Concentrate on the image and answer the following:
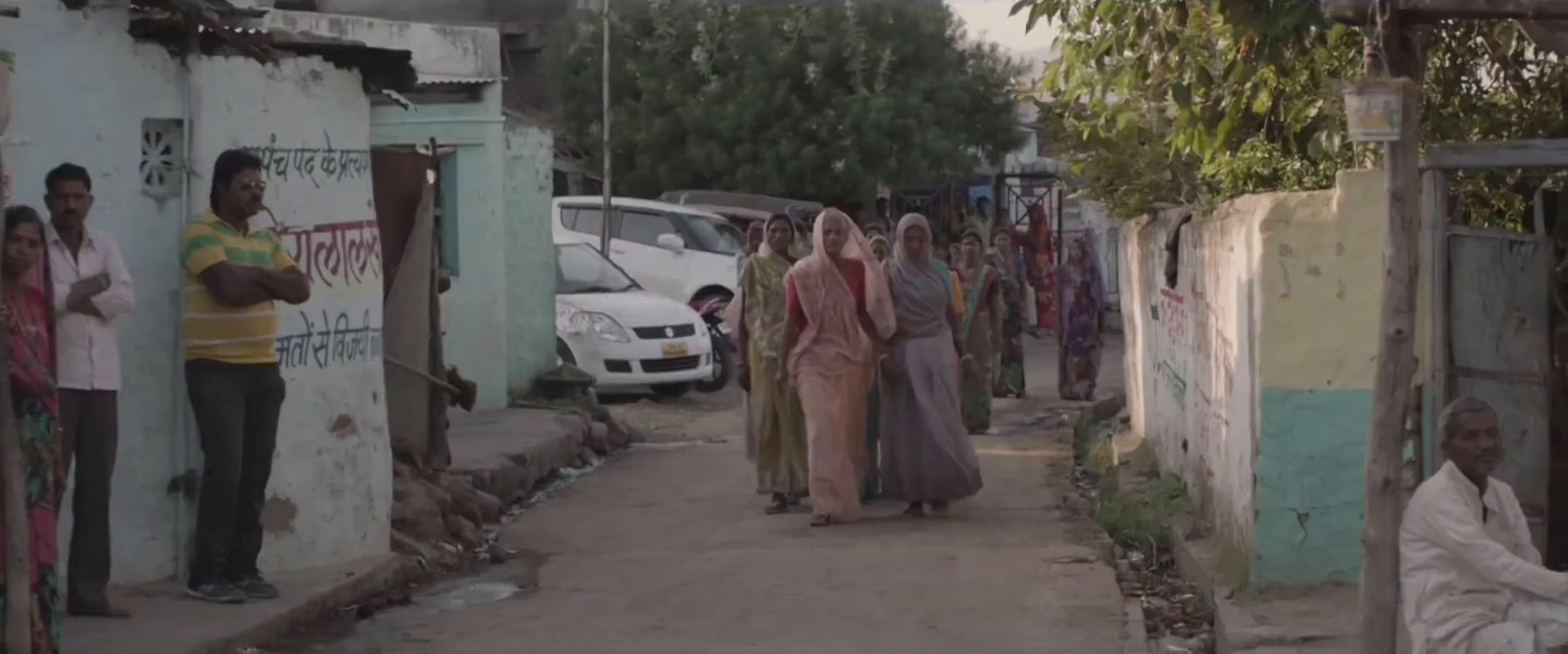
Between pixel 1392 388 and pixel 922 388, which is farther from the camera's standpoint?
pixel 922 388

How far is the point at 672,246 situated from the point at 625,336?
18.3ft

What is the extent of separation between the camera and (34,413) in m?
6.93

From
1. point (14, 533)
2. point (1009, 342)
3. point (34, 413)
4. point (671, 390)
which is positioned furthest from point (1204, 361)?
point (671, 390)

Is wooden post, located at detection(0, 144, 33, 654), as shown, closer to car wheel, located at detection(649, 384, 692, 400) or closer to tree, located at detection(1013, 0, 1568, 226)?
A: tree, located at detection(1013, 0, 1568, 226)

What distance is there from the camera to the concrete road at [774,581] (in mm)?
8297

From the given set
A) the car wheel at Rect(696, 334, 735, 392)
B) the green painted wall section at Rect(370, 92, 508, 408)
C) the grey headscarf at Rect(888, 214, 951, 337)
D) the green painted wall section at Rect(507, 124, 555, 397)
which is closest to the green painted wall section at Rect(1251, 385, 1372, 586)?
the grey headscarf at Rect(888, 214, 951, 337)

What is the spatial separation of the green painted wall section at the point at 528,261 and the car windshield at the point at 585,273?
6.09 ft

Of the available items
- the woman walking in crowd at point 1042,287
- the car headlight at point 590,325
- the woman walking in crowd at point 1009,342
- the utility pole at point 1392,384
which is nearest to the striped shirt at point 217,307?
the utility pole at point 1392,384

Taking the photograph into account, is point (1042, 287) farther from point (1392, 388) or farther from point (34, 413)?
point (34, 413)

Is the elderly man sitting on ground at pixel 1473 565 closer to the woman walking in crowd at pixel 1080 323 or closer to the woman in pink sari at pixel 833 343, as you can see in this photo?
the woman in pink sari at pixel 833 343

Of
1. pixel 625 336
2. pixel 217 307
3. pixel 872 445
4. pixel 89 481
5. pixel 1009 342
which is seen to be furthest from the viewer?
pixel 1009 342

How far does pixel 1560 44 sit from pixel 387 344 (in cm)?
650

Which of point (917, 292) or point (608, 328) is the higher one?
point (917, 292)

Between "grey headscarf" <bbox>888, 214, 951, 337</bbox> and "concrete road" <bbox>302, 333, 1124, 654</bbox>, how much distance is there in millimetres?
1038
